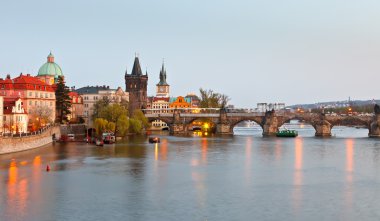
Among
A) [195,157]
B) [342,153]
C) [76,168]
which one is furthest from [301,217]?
[342,153]

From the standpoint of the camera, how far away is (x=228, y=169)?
6003cm

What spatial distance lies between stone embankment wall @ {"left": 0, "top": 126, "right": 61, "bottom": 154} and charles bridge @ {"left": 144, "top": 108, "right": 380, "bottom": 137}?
5797cm

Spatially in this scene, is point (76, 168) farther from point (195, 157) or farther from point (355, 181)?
point (355, 181)

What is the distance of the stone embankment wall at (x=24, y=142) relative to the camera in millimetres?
67875

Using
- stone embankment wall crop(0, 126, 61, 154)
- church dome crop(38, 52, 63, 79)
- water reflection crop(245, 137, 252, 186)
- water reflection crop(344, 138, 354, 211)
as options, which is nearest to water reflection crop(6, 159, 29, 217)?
stone embankment wall crop(0, 126, 61, 154)

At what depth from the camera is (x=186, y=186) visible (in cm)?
4775

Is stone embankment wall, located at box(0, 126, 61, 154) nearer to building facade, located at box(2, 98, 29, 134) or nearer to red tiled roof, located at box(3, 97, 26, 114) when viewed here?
building facade, located at box(2, 98, 29, 134)

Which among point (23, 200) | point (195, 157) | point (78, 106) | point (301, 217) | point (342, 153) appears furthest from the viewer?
point (78, 106)

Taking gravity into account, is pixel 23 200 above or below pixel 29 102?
below

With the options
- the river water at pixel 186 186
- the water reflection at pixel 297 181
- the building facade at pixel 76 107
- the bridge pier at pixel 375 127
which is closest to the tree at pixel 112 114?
the building facade at pixel 76 107

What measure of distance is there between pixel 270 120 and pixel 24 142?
260ft

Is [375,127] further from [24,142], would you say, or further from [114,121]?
[24,142]

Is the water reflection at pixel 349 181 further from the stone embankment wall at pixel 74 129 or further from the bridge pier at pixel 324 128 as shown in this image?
the stone embankment wall at pixel 74 129

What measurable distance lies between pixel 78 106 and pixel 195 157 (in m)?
80.6
